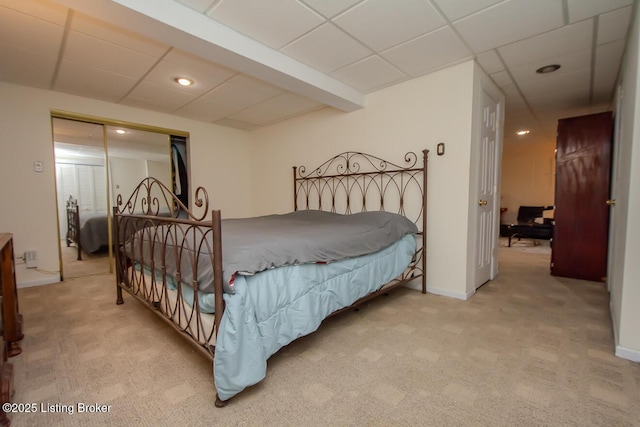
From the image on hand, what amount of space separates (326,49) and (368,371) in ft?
7.75

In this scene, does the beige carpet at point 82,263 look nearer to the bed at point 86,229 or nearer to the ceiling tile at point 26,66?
the bed at point 86,229

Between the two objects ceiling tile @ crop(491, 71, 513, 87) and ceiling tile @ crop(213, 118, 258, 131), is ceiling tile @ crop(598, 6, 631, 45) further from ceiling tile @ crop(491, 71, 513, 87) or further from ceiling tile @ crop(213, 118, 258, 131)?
ceiling tile @ crop(213, 118, 258, 131)

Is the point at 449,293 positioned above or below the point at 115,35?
below

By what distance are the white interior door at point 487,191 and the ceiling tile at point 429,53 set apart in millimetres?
611

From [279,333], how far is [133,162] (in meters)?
3.52

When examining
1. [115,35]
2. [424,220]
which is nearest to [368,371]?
[424,220]

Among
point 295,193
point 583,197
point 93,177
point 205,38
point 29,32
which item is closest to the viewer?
point 205,38

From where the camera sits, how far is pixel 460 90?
8.48ft

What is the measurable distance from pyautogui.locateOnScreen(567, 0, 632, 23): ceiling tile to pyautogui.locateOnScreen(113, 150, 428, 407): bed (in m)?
1.40

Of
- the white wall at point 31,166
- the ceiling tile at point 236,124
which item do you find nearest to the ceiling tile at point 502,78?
the ceiling tile at point 236,124

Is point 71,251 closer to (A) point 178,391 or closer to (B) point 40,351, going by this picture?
(B) point 40,351

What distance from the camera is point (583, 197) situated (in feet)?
10.7

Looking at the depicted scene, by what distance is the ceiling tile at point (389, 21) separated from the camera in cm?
181

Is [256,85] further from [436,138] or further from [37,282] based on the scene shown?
[37,282]
